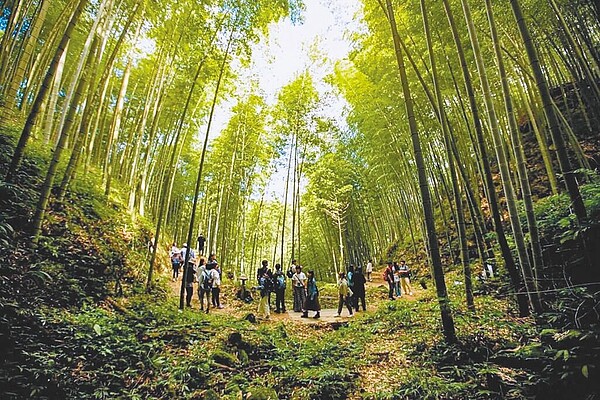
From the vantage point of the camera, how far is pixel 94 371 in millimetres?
2520

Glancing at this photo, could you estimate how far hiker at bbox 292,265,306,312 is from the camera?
22.6 feet

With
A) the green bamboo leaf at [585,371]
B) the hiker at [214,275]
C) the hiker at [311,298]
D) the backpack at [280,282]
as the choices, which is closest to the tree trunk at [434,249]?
the green bamboo leaf at [585,371]

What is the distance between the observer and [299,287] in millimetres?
7070

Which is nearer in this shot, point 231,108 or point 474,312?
point 474,312

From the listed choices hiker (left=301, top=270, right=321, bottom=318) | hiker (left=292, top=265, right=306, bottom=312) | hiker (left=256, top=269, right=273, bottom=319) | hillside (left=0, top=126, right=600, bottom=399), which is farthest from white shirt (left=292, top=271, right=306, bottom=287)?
hillside (left=0, top=126, right=600, bottom=399)

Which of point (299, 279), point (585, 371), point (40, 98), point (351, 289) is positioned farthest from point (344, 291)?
point (40, 98)

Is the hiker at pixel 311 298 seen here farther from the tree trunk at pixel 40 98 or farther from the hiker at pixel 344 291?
the tree trunk at pixel 40 98

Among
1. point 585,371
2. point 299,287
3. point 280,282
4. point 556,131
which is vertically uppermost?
point 556,131

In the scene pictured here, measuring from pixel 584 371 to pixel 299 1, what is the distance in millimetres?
6629

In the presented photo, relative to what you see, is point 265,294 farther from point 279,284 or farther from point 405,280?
point 405,280

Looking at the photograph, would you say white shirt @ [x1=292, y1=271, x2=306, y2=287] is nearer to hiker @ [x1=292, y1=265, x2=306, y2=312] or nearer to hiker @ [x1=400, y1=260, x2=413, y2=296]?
hiker @ [x1=292, y1=265, x2=306, y2=312]

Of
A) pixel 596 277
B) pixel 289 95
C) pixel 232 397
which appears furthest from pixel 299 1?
pixel 232 397

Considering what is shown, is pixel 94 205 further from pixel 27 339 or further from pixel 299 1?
pixel 299 1

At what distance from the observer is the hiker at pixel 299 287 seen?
6.88 meters
